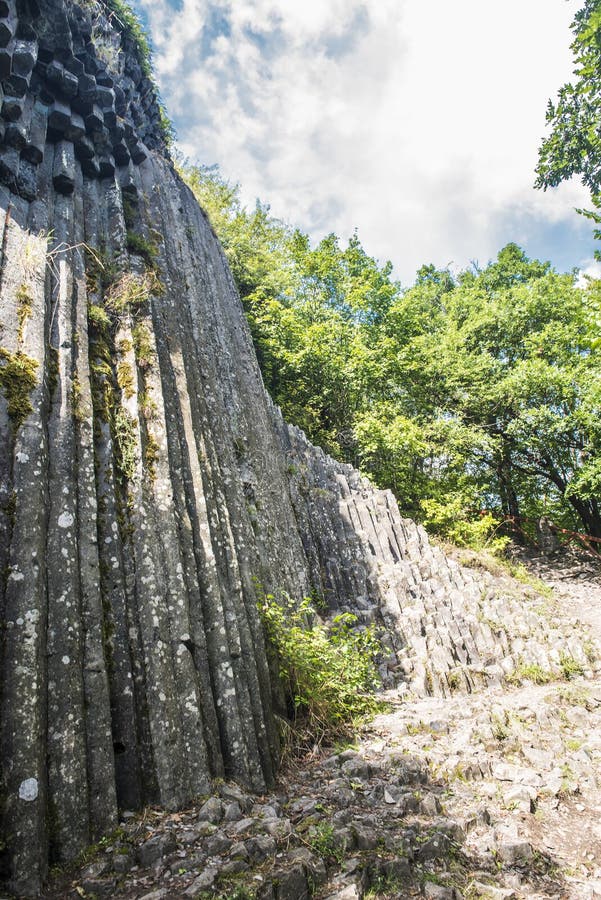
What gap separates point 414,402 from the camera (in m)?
21.3

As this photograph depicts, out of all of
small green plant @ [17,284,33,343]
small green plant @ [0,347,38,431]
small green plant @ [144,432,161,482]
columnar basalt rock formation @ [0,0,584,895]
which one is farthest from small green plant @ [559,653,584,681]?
small green plant @ [17,284,33,343]

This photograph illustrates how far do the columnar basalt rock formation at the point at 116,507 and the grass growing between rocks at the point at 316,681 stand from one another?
366 millimetres

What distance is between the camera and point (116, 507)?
490cm

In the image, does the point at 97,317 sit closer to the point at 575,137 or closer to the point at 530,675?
the point at 530,675

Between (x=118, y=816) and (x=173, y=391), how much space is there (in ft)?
15.0

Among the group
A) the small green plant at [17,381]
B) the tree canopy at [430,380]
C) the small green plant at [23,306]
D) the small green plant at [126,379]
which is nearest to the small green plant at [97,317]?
the small green plant at [126,379]

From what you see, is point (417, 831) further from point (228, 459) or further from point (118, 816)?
point (228, 459)

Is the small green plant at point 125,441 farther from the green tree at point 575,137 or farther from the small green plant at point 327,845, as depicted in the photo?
the green tree at point 575,137

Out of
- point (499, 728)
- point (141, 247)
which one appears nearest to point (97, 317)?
point (141, 247)

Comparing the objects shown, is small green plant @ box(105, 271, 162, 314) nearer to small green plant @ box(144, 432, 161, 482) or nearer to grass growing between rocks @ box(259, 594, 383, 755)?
small green plant @ box(144, 432, 161, 482)

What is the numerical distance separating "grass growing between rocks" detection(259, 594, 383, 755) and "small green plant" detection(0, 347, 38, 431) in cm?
360

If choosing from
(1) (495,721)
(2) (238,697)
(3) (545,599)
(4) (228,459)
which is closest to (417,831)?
(2) (238,697)

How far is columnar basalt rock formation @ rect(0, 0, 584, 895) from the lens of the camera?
3.62 m

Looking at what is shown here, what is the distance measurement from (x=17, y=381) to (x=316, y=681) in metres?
4.94
